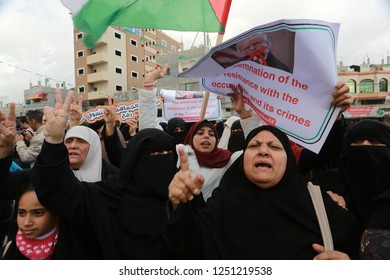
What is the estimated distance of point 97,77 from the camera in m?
26.1

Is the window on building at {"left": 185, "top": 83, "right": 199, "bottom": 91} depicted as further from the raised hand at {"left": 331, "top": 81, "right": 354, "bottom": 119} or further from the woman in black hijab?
the woman in black hijab

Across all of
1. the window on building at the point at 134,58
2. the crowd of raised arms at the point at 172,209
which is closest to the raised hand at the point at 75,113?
the crowd of raised arms at the point at 172,209

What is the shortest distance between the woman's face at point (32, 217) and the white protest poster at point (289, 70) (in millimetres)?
1271

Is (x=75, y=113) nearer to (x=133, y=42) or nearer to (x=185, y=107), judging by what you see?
(x=185, y=107)

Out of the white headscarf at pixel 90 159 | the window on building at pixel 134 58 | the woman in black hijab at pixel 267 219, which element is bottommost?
the woman in black hijab at pixel 267 219

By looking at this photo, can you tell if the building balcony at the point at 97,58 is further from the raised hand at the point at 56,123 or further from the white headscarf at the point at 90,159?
the raised hand at the point at 56,123

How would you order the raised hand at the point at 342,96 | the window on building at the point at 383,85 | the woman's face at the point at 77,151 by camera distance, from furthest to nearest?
the window on building at the point at 383,85, the woman's face at the point at 77,151, the raised hand at the point at 342,96

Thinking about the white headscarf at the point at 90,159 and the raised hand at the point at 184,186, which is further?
the white headscarf at the point at 90,159

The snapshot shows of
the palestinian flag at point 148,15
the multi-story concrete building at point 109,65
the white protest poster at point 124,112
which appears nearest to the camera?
the palestinian flag at point 148,15

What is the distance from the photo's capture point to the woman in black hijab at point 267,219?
50.9 inches

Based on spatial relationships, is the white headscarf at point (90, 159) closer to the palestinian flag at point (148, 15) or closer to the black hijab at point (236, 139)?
the palestinian flag at point (148, 15)

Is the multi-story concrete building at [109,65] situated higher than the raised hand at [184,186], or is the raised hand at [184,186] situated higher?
the multi-story concrete building at [109,65]

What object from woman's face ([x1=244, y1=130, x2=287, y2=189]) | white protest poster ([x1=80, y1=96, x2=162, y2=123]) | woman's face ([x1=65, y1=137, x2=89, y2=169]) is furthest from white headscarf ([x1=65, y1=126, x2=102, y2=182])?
white protest poster ([x1=80, y1=96, x2=162, y2=123])

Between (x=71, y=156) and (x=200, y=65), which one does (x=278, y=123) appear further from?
(x=71, y=156)
